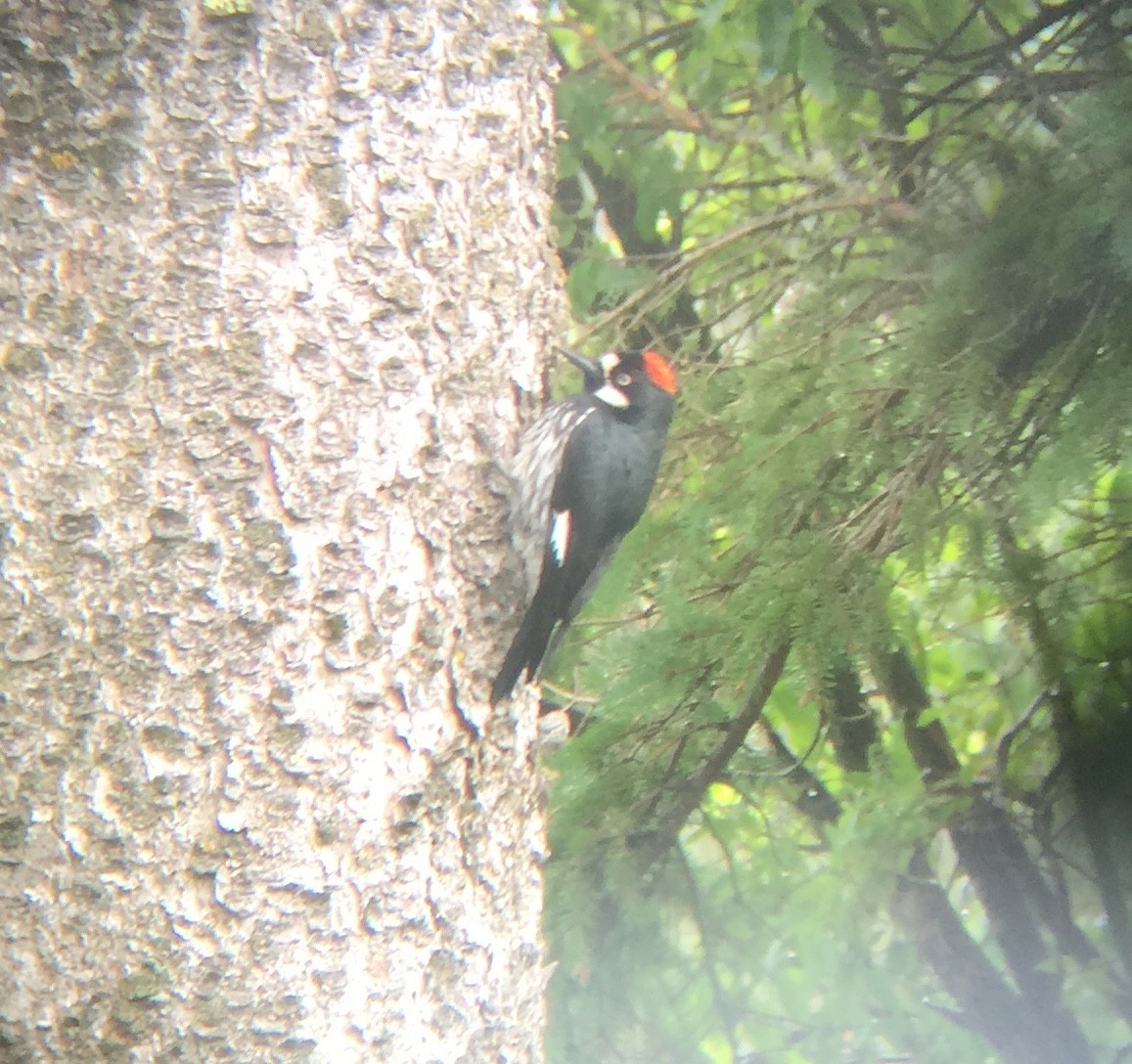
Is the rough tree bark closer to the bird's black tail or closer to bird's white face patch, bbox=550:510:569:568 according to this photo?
the bird's black tail

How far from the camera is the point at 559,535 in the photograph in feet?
4.05

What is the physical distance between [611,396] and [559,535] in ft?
1.03

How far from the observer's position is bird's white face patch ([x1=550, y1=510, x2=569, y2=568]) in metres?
1.21

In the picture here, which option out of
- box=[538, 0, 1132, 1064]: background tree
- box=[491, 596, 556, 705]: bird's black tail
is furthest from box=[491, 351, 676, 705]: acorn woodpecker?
box=[538, 0, 1132, 1064]: background tree

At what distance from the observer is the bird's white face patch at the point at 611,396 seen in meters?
1.45

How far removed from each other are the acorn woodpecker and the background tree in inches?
5.1

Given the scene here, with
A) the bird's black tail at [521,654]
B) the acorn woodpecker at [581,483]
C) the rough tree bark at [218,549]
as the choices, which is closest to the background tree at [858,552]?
the acorn woodpecker at [581,483]

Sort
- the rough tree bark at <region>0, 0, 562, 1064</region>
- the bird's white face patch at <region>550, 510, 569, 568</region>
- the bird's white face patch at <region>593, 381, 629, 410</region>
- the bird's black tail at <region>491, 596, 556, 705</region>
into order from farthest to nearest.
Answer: the bird's white face patch at <region>593, 381, 629, 410</region>, the bird's white face patch at <region>550, 510, 569, 568</region>, the bird's black tail at <region>491, 596, 556, 705</region>, the rough tree bark at <region>0, 0, 562, 1064</region>

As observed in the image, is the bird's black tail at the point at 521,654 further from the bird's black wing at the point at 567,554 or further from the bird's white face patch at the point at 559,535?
the bird's white face patch at the point at 559,535

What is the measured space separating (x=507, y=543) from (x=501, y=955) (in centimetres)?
42

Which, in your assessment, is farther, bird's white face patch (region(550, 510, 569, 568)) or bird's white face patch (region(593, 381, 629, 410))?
bird's white face patch (region(593, 381, 629, 410))

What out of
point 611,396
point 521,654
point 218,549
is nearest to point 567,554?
point 521,654

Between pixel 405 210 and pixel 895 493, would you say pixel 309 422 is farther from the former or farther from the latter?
pixel 895 493

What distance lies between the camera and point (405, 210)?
40.1 inches
